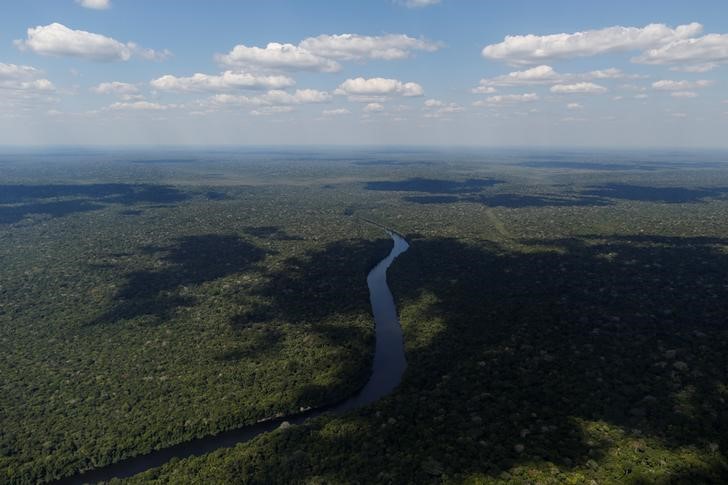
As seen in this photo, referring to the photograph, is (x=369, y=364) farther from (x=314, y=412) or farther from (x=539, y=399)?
(x=539, y=399)

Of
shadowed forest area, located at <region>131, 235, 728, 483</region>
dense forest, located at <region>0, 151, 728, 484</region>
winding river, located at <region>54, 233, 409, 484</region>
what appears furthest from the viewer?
winding river, located at <region>54, 233, 409, 484</region>

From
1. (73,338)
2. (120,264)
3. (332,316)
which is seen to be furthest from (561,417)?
(120,264)

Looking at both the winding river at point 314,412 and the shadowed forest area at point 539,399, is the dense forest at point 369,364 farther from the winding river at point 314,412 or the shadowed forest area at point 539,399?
the winding river at point 314,412

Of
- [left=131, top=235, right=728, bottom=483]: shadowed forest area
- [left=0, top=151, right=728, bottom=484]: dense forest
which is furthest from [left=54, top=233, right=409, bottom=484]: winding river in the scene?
[left=131, top=235, right=728, bottom=483]: shadowed forest area

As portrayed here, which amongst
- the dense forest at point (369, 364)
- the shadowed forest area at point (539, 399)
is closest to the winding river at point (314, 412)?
the dense forest at point (369, 364)

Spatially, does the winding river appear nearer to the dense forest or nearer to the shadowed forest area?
the dense forest

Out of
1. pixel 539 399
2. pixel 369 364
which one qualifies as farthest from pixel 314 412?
pixel 539 399

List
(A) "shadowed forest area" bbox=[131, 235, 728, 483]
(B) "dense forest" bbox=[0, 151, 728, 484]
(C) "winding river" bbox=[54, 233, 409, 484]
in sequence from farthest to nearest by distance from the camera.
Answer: (C) "winding river" bbox=[54, 233, 409, 484], (B) "dense forest" bbox=[0, 151, 728, 484], (A) "shadowed forest area" bbox=[131, 235, 728, 483]

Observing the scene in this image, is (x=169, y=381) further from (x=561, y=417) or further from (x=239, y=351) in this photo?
(x=561, y=417)
